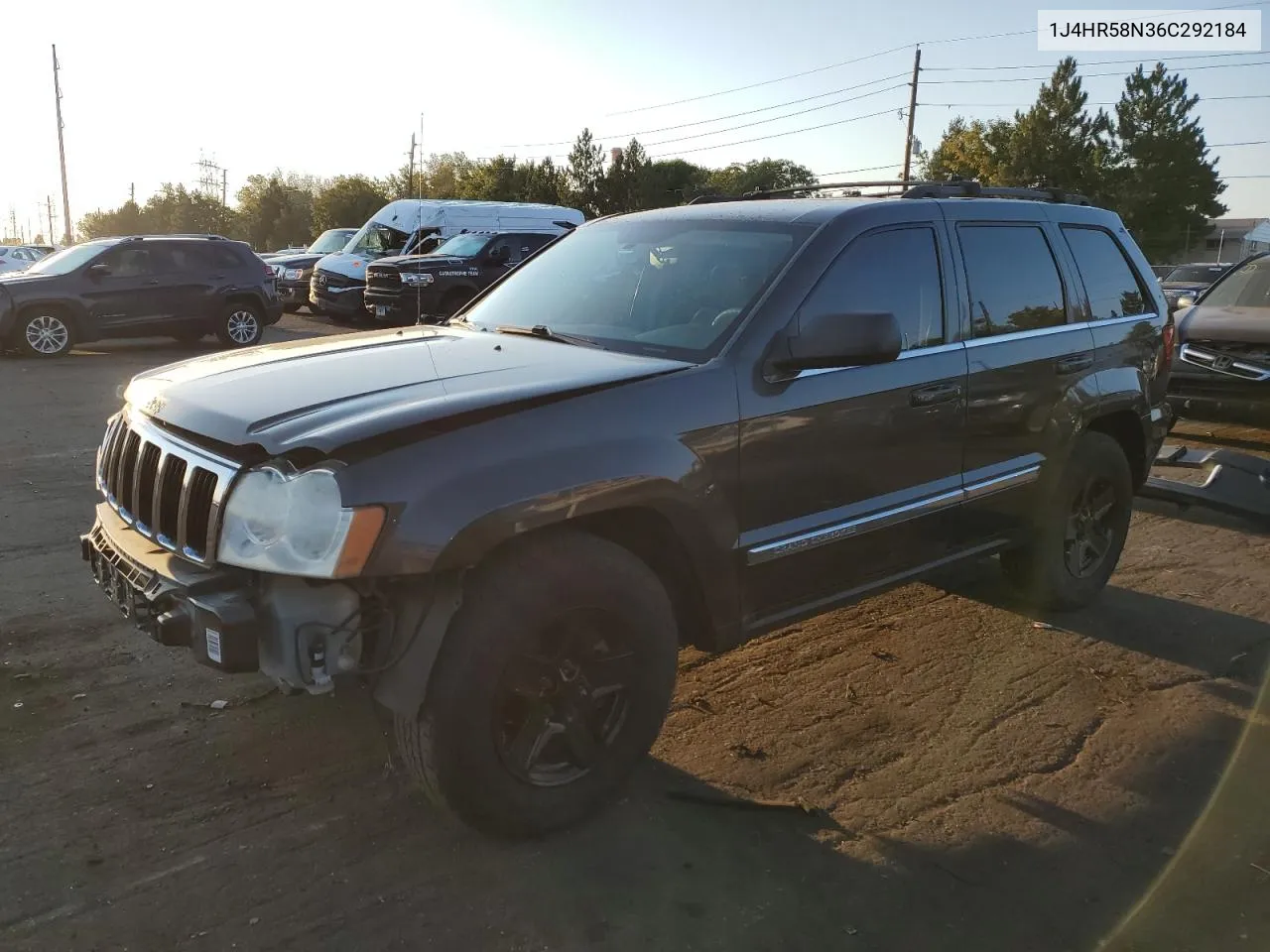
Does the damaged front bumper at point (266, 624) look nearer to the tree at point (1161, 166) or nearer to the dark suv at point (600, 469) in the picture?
the dark suv at point (600, 469)

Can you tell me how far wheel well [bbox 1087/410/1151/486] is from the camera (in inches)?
194

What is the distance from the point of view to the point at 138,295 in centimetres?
1466

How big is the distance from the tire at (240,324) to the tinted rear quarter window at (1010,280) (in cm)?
1366

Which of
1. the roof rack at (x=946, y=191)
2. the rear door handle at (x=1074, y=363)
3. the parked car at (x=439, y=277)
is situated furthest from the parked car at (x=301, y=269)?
the rear door handle at (x=1074, y=363)

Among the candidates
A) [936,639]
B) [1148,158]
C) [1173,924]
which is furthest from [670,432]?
[1148,158]

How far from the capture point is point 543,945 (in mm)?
2529

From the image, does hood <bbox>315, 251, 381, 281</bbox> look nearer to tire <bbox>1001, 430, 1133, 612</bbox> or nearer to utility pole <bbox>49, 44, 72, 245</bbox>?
tire <bbox>1001, 430, 1133, 612</bbox>

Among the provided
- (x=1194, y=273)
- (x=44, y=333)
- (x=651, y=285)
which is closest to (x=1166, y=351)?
(x=651, y=285)

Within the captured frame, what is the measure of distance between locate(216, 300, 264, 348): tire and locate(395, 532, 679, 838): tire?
1417 cm

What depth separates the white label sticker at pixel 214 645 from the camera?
2.54m

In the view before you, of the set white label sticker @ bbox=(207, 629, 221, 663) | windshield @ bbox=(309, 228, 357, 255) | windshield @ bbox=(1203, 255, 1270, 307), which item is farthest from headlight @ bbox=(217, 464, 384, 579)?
windshield @ bbox=(309, 228, 357, 255)

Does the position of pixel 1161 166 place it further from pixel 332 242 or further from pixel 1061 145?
pixel 332 242

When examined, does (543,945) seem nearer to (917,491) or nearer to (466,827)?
(466,827)

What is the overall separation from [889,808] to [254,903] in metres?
1.91
